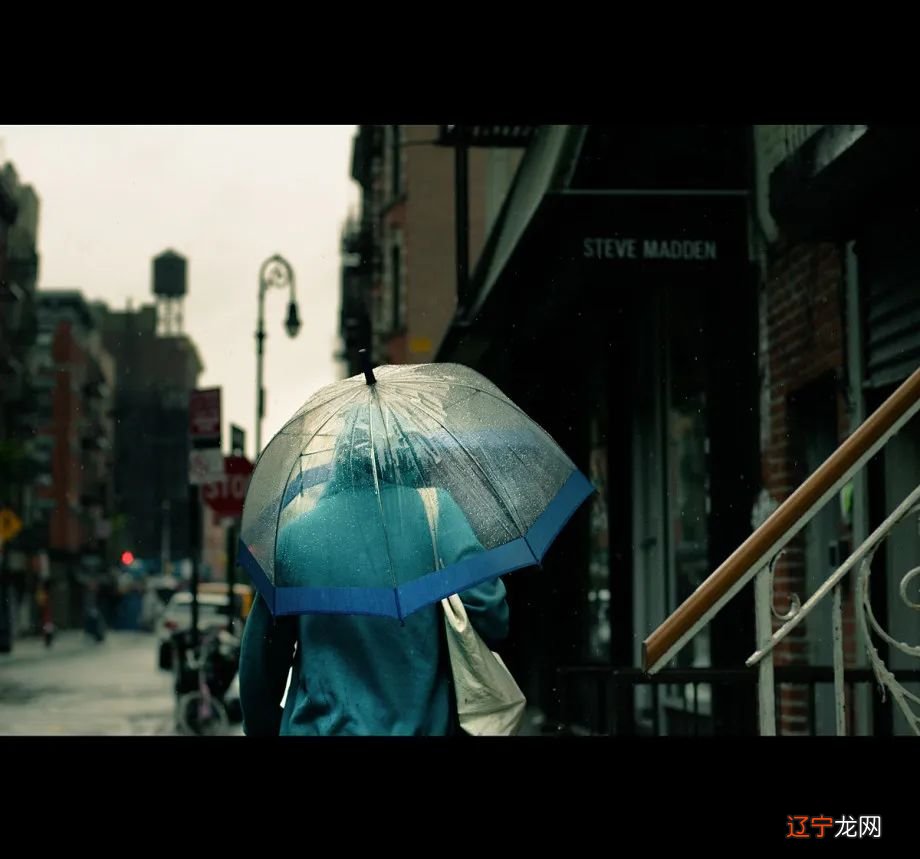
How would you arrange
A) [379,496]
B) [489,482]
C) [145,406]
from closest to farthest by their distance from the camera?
[379,496]
[489,482]
[145,406]

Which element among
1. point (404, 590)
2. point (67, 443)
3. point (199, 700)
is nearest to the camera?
point (404, 590)

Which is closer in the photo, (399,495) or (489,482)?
(399,495)

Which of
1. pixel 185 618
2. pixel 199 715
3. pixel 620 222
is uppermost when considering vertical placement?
pixel 620 222

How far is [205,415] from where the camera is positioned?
49.0ft

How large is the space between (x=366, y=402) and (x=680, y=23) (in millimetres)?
2116

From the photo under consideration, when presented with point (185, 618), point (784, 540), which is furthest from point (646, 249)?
point (185, 618)

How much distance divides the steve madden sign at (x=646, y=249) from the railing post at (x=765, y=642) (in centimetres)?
491

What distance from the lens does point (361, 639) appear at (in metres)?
3.80

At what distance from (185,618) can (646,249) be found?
2638 centimetres

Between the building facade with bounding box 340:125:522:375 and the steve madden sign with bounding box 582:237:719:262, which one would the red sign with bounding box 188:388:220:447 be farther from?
the building facade with bounding box 340:125:522:375

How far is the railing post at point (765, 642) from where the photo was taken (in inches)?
162

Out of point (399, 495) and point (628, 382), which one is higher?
point (628, 382)

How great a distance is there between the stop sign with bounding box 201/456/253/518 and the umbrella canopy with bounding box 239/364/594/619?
36.6ft

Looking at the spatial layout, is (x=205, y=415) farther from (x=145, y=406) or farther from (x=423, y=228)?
(x=145, y=406)
